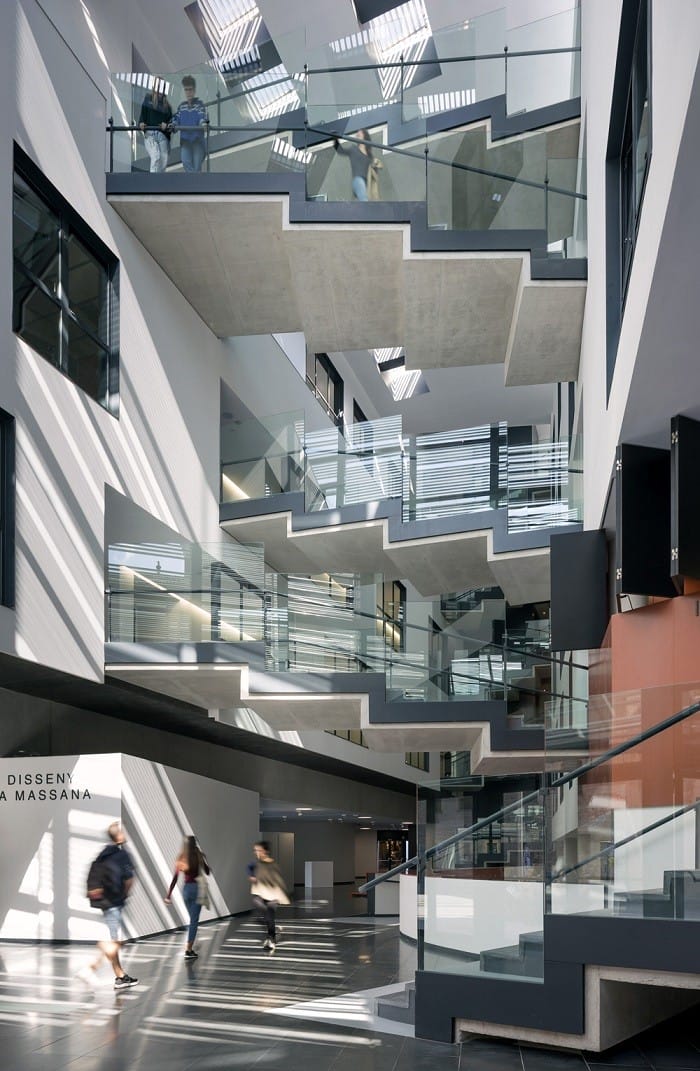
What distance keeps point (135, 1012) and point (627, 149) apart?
8.40 m

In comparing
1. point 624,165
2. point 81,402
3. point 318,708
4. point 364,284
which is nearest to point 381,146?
point 364,284

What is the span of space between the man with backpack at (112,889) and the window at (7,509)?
9.92 ft

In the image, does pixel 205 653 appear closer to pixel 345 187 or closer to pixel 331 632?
pixel 331 632

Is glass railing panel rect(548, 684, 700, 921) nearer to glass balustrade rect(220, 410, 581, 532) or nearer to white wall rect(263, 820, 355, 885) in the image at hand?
glass balustrade rect(220, 410, 581, 532)

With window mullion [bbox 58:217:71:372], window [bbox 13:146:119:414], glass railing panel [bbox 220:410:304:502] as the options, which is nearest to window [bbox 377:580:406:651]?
glass railing panel [bbox 220:410:304:502]

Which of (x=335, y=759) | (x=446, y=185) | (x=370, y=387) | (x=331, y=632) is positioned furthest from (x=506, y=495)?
(x=370, y=387)

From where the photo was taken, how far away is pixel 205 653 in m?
15.2

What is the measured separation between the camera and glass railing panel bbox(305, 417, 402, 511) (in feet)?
56.0

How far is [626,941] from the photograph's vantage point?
6.37 meters

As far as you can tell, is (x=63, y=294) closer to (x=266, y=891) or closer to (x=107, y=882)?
(x=107, y=882)

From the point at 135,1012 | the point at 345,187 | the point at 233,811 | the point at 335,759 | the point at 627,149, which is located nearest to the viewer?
the point at 135,1012

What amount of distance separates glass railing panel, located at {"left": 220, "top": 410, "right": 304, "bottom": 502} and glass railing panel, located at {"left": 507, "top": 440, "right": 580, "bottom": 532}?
4.51 meters

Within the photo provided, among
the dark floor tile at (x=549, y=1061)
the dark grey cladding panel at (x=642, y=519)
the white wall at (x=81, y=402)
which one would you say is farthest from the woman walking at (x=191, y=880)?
the dark grey cladding panel at (x=642, y=519)

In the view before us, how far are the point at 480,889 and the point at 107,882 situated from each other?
13.6ft
